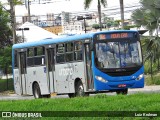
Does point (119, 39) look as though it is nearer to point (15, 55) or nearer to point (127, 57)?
point (127, 57)

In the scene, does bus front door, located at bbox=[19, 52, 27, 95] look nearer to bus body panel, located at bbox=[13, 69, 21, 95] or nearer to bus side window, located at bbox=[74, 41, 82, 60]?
bus body panel, located at bbox=[13, 69, 21, 95]

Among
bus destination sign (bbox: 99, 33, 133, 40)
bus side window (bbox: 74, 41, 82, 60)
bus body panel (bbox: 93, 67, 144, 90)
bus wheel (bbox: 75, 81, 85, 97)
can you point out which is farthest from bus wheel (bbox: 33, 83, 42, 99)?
bus destination sign (bbox: 99, 33, 133, 40)

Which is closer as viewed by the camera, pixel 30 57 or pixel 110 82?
pixel 110 82

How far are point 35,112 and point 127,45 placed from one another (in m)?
10.2

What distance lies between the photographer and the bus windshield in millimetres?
24031

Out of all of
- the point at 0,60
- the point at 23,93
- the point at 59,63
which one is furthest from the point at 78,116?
the point at 0,60

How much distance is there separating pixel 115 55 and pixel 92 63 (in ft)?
3.59

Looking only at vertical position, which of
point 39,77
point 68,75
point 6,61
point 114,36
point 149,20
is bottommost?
point 6,61

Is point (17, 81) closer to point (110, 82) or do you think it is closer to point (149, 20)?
point (110, 82)

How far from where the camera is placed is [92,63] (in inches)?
954

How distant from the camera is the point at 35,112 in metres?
15.1

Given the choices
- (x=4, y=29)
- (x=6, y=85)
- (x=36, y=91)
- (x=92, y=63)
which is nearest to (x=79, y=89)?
(x=92, y=63)

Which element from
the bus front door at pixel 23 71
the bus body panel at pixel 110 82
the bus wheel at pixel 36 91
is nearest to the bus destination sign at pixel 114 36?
the bus body panel at pixel 110 82

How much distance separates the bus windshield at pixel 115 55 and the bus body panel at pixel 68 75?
3.92 feet
